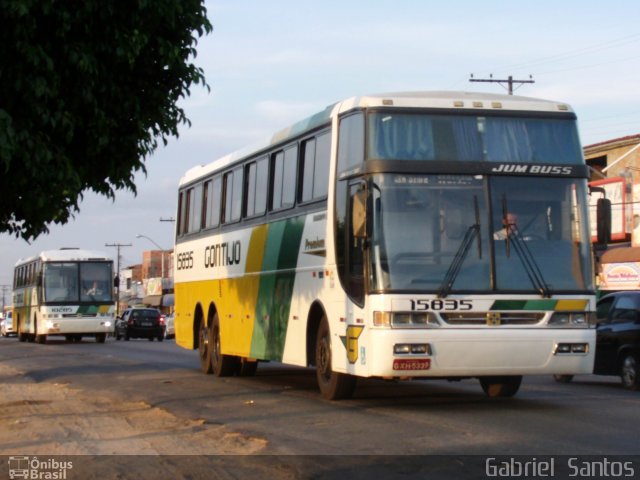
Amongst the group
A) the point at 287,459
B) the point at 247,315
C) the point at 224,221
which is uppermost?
the point at 224,221

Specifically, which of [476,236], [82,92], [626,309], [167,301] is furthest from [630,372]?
[167,301]

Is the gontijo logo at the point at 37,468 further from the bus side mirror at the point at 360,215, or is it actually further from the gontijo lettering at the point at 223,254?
the gontijo lettering at the point at 223,254

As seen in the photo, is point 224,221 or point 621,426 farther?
point 224,221

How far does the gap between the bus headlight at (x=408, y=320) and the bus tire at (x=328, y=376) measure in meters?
1.80

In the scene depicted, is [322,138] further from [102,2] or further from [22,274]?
[22,274]

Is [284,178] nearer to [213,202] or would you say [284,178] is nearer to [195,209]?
[213,202]

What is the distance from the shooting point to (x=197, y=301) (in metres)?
22.6

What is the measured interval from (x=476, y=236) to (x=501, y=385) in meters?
3.08

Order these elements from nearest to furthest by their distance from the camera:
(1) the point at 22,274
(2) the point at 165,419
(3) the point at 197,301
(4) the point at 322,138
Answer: (2) the point at 165,419 → (4) the point at 322,138 → (3) the point at 197,301 → (1) the point at 22,274

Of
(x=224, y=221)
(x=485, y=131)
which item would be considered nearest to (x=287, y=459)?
(x=485, y=131)

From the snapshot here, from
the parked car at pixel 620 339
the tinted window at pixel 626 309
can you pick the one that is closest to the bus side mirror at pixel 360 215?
the parked car at pixel 620 339

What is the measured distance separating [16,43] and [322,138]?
567 centimetres

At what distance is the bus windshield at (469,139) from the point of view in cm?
1382

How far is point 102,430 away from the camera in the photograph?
41.9 ft
